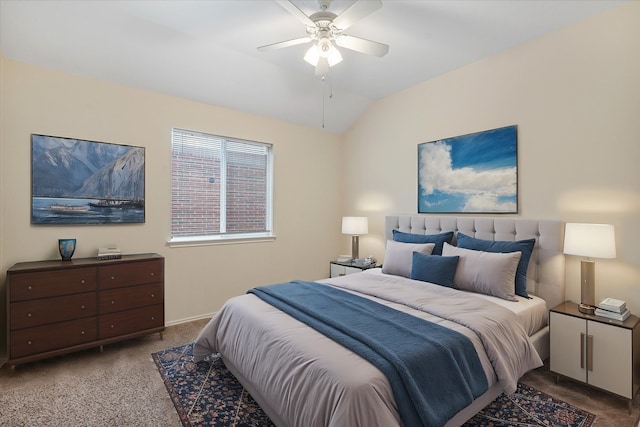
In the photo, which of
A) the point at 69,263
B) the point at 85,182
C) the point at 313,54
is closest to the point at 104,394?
the point at 69,263

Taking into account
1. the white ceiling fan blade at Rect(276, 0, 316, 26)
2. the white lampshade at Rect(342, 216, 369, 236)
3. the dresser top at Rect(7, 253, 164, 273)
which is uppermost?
the white ceiling fan blade at Rect(276, 0, 316, 26)

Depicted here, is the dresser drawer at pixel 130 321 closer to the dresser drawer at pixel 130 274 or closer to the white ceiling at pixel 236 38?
the dresser drawer at pixel 130 274

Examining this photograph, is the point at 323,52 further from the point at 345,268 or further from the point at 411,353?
the point at 345,268

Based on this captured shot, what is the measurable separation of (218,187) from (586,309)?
12.8ft

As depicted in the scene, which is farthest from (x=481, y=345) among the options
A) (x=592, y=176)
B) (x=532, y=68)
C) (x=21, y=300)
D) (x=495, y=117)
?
(x=21, y=300)

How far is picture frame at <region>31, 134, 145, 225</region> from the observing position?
2879mm

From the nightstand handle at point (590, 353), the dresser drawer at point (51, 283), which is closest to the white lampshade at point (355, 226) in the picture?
the nightstand handle at point (590, 353)

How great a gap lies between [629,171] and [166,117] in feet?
14.2

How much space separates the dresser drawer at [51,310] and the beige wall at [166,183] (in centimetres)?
50

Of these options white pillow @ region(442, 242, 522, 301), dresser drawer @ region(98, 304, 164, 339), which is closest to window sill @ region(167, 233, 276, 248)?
dresser drawer @ region(98, 304, 164, 339)

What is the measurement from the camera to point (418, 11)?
2.62 m

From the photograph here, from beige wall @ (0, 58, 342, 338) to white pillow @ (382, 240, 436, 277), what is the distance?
1.60 m

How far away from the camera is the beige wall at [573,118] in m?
2.48

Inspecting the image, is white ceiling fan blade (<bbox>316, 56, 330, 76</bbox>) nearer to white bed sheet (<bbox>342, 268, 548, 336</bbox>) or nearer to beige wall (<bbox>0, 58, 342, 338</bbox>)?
beige wall (<bbox>0, 58, 342, 338</bbox>)
